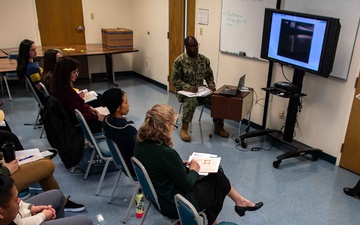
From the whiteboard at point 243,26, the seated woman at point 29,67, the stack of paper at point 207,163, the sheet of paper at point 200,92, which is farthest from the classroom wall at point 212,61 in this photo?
the seated woman at point 29,67

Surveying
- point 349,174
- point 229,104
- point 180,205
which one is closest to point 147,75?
point 229,104

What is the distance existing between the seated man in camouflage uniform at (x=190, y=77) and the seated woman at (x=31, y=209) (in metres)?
2.09

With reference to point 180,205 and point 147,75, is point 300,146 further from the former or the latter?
point 147,75

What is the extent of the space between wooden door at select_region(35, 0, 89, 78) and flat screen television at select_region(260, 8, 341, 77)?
4.14m

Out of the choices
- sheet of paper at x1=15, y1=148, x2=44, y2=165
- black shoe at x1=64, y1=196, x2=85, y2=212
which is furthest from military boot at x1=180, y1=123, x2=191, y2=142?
sheet of paper at x1=15, y1=148, x2=44, y2=165

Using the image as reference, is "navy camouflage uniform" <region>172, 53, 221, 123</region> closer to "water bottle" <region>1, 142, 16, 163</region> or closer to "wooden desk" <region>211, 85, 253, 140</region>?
"wooden desk" <region>211, 85, 253, 140</region>

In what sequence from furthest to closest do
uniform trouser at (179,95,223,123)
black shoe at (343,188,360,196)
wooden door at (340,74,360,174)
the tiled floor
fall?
uniform trouser at (179,95,223,123), wooden door at (340,74,360,174), black shoe at (343,188,360,196), the tiled floor

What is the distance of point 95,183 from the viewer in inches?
121

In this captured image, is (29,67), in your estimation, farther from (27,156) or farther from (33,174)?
(33,174)

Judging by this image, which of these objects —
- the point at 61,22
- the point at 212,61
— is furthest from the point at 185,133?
the point at 61,22

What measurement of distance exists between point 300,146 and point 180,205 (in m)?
2.34

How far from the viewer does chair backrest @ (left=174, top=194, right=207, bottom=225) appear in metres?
1.53

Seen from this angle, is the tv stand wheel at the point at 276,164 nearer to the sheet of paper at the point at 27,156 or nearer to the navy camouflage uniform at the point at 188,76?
the navy camouflage uniform at the point at 188,76

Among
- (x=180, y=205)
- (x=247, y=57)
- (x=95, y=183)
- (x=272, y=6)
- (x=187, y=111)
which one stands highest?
(x=272, y=6)
